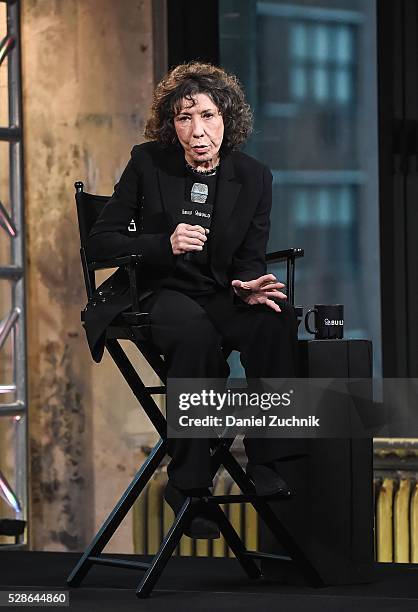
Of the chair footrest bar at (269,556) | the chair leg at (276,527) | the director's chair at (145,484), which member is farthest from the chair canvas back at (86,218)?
the chair footrest bar at (269,556)

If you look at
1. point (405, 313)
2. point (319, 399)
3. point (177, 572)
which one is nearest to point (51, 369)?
point (405, 313)

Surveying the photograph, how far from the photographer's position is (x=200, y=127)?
307cm

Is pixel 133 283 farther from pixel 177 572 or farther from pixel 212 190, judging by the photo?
pixel 177 572

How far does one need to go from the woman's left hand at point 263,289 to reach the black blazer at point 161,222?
138 mm

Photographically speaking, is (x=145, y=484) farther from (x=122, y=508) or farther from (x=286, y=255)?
(x=286, y=255)

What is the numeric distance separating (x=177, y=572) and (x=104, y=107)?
7.83 ft

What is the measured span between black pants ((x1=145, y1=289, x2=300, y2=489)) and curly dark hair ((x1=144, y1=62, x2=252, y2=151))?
480 mm

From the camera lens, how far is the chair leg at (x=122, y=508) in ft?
10.1

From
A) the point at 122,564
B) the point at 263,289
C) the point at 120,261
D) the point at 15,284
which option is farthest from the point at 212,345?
the point at 15,284

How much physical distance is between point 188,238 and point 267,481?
0.64 m

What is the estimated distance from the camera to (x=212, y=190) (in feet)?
10.3

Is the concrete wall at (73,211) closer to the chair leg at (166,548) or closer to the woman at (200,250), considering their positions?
the woman at (200,250)

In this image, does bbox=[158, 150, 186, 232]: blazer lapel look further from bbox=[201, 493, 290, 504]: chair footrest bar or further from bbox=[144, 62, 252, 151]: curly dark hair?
bbox=[201, 493, 290, 504]: chair footrest bar

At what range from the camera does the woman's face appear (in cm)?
308
